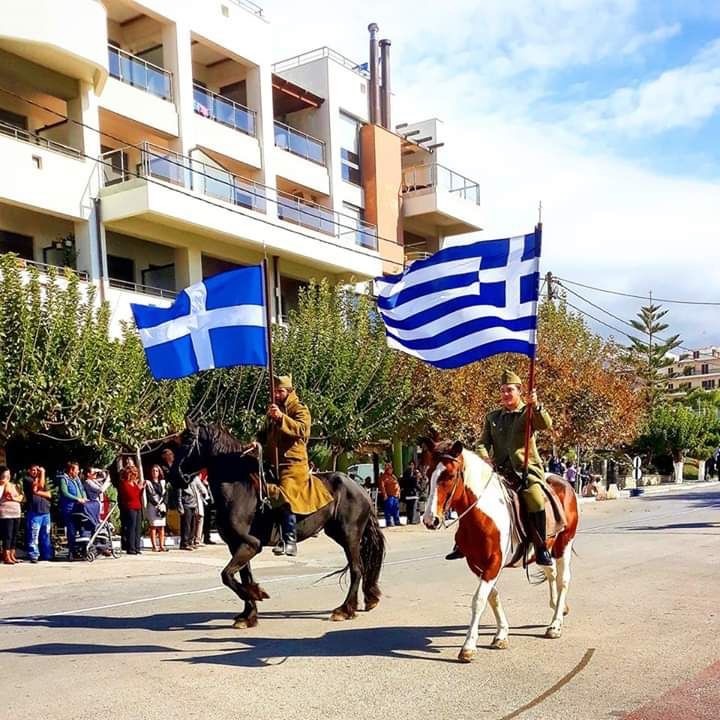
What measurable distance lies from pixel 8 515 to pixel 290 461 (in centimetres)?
910

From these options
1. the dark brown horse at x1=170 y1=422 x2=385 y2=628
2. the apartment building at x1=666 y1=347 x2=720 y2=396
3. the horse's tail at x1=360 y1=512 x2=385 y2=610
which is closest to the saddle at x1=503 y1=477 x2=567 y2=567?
the horse's tail at x1=360 y1=512 x2=385 y2=610

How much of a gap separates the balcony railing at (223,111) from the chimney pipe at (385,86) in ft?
28.9

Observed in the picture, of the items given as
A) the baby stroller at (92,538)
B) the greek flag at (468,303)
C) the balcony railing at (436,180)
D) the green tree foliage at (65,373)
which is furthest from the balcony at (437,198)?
the greek flag at (468,303)

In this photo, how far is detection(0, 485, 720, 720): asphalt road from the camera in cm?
618

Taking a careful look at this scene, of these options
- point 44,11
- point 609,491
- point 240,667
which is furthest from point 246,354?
point 609,491

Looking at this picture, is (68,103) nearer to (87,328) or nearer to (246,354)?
(87,328)

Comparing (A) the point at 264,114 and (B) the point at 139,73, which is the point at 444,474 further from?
(A) the point at 264,114

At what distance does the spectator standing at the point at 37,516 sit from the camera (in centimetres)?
1648

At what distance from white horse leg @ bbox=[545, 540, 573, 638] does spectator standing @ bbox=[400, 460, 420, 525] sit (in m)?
17.7

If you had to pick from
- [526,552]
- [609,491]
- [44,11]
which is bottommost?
[609,491]

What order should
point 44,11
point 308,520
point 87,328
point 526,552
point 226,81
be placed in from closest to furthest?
point 526,552 → point 308,520 → point 87,328 → point 44,11 → point 226,81

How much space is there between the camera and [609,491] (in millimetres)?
38500

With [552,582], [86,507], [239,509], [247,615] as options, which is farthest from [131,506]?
[552,582]

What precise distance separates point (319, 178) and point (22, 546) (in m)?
19.2
